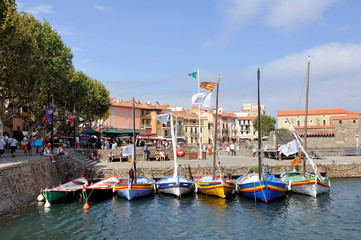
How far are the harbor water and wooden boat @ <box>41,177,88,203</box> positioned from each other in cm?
65

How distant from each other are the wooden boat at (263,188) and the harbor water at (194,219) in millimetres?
548

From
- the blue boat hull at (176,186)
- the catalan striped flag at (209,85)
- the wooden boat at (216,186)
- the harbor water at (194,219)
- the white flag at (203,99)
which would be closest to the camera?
the harbor water at (194,219)

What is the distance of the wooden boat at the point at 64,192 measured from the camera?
842 inches

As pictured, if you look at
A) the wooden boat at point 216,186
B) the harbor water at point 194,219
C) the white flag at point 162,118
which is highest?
the white flag at point 162,118

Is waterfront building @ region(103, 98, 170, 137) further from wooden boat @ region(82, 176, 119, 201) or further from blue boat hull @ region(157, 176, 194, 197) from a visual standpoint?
blue boat hull @ region(157, 176, 194, 197)

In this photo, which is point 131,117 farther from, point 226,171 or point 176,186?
point 176,186

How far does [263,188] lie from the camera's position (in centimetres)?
2175

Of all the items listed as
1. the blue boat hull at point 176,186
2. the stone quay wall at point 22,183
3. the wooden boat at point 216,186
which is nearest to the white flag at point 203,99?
the wooden boat at point 216,186

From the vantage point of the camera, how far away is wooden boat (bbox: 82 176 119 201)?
76.3 feet

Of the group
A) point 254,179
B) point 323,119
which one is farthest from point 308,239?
point 323,119

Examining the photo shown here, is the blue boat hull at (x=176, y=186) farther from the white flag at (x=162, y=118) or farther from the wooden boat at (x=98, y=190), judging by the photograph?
the white flag at (x=162, y=118)

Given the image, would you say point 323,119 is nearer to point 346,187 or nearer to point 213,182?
point 346,187

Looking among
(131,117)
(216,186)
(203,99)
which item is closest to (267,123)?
(131,117)

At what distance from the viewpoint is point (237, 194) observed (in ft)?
82.8
